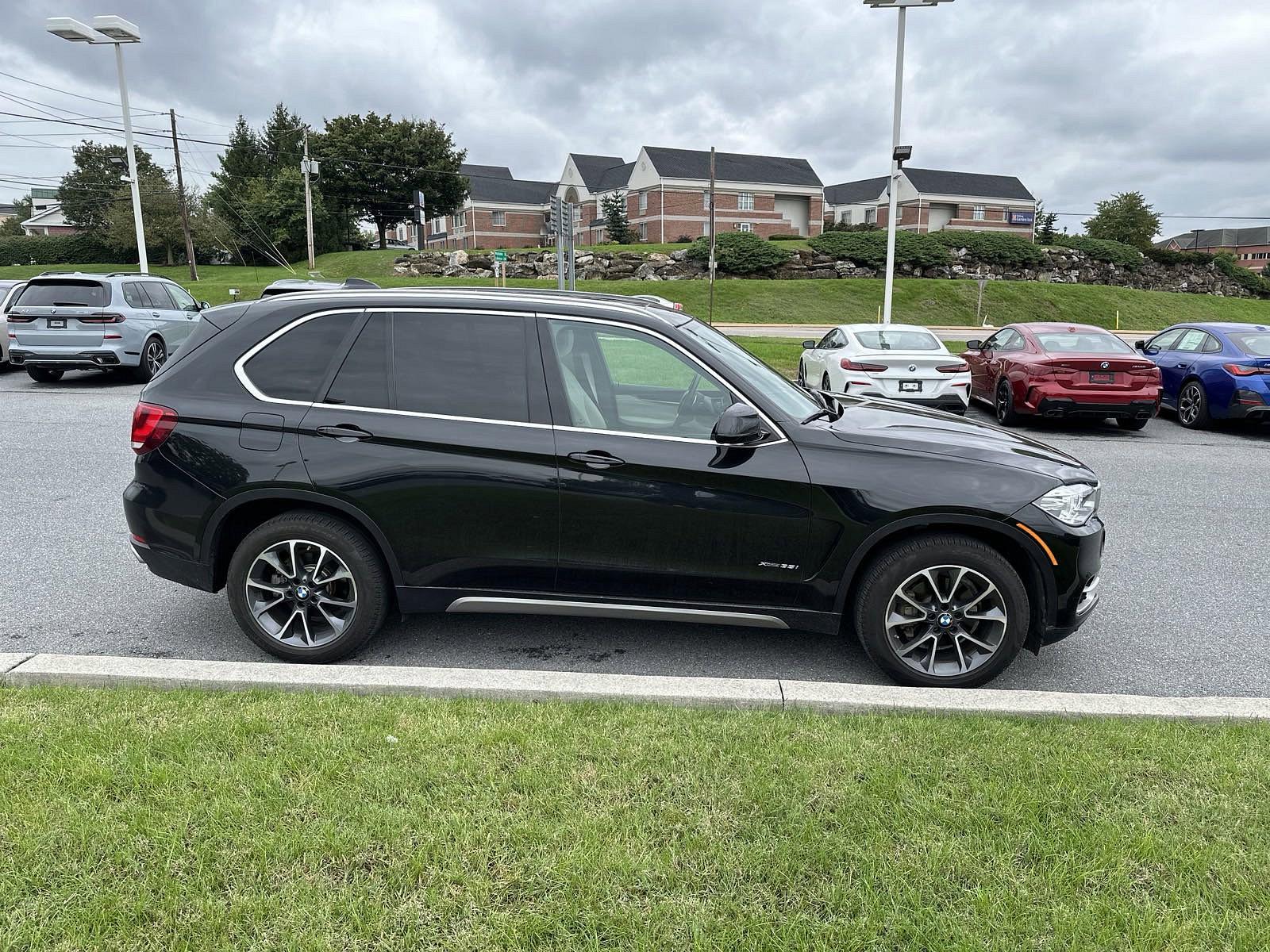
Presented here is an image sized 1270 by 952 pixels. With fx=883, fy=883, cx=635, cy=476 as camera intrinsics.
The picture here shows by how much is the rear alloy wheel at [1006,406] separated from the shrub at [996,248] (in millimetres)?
36822

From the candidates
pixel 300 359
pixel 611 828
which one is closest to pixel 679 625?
pixel 611 828

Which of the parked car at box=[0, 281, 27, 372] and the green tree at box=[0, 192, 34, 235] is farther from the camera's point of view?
the green tree at box=[0, 192, 34, 235]

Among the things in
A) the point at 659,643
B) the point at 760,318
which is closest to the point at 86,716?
the point at 659,643

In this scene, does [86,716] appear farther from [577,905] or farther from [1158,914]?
[1158,914]

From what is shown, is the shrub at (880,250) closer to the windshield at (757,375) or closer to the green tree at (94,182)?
the windshield at (757,375)

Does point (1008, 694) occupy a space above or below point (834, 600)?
below

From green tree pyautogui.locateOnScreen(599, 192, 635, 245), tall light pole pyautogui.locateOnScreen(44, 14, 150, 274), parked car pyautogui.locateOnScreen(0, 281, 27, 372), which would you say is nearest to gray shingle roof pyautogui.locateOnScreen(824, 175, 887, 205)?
green tree pyautogui.locateOnScreen(599, 192, 635, 245)

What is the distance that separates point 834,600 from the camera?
4078mm

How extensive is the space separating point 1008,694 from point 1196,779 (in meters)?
0.76

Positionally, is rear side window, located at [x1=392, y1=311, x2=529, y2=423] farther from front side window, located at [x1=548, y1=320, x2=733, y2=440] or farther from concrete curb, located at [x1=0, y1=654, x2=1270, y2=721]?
concrete curb, located at [x1=0, y1=654, x2=1270, y2=721]

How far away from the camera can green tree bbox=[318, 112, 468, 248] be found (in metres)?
61.8

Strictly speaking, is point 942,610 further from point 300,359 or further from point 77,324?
point 77,324

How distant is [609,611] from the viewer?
13.8 feet

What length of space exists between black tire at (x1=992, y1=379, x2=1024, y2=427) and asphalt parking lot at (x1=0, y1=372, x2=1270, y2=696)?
15.5 feet
